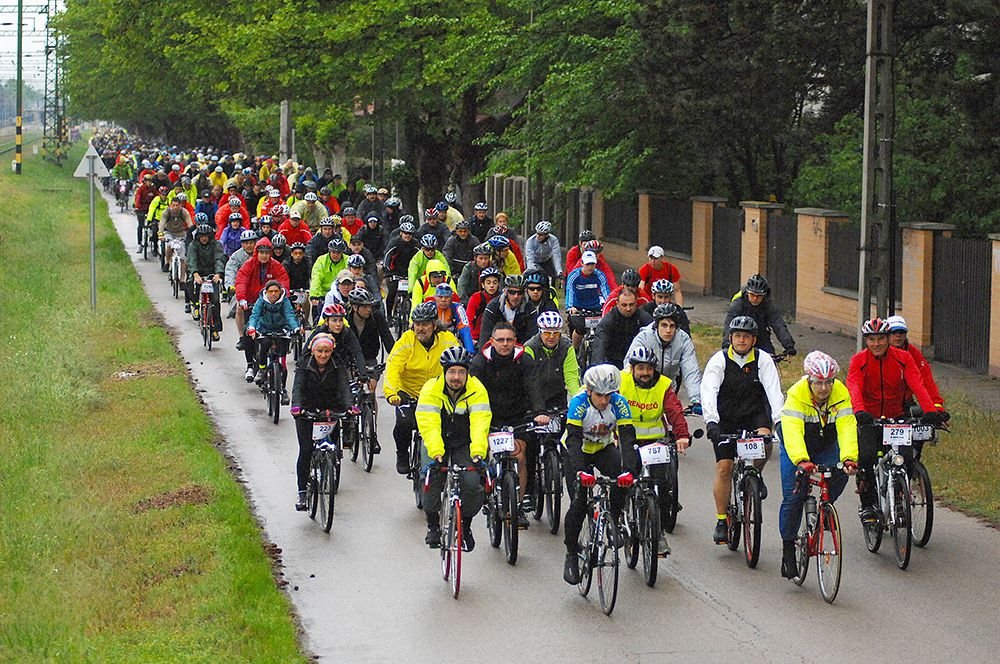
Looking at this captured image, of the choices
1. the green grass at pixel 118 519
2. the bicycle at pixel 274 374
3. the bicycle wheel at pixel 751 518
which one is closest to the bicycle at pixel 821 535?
the bicycle wheel at pixel 751 518

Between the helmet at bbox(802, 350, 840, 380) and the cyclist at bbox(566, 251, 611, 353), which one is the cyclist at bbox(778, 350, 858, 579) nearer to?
the helmet at bbox(802, 350, 840, 380)

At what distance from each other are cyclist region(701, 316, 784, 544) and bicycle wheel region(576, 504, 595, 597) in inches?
49.0

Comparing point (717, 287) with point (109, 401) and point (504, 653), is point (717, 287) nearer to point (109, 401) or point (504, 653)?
point (109, 401)

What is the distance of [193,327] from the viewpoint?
2677cm

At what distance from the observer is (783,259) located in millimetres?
29281

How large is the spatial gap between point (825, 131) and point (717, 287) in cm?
353

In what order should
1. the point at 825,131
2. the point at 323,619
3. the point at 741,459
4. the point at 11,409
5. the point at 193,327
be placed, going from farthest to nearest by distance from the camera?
the point at 825,131, the point at 193,327, the point at 11,409, the point at 741,459, the point at 323,619

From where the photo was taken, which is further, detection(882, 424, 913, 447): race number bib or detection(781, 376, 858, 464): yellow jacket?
detection(882, 424, 913, 447): race number bib

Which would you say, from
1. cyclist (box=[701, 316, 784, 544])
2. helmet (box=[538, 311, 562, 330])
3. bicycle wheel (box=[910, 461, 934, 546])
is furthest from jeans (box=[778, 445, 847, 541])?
helmet (box=[538, 311, 562, 330])

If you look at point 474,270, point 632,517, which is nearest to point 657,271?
point 474,270

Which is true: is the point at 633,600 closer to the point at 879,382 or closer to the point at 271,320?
the point at 879,382

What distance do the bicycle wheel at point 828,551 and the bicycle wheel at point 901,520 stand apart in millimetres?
998

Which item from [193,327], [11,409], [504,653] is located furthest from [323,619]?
[193,327]

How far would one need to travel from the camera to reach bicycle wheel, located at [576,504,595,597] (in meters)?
10.8
